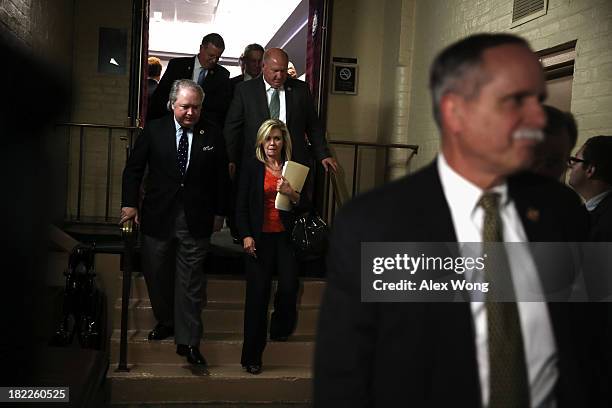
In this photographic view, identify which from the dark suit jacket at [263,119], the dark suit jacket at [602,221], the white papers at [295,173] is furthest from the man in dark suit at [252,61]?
the dark suit jacket at [602,221]

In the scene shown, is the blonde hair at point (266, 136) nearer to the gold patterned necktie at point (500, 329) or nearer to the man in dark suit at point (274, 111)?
the man in dark suit at point (274, 111)

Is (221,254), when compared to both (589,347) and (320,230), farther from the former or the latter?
(589,347)

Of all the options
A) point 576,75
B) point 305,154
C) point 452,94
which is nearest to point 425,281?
point 452,94

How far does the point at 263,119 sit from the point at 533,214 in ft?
8.88

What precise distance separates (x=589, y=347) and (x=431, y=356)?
0.27m

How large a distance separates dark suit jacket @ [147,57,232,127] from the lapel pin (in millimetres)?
3488

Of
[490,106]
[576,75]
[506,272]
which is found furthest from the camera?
[576,75]

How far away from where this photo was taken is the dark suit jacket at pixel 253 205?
322cm

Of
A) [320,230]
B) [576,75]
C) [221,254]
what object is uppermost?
[576,75]

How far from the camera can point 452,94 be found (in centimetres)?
82

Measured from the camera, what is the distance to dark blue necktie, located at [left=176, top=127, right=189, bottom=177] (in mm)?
3270

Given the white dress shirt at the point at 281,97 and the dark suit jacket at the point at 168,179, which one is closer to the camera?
the dark suit jacket at the point at 168,179

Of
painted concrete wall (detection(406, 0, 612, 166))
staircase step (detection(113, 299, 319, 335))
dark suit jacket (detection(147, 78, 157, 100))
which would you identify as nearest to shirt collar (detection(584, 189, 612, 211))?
painted concrete wall (detection(406, 0, 612, 166))

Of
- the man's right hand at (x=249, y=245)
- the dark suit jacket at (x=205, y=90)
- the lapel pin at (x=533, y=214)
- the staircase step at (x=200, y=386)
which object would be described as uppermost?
the dark suit jacket at (x=205, y=90)
